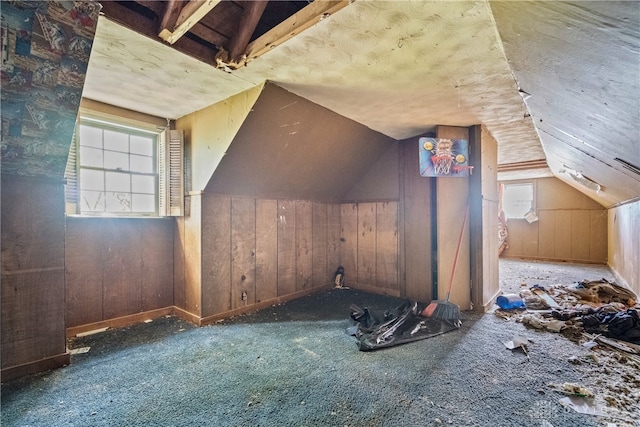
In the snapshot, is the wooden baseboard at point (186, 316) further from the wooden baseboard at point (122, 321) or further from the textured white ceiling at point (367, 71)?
the textured white ceiling at point (367, 71)

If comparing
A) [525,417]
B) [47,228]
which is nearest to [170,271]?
[47,228]

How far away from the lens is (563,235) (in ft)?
23.4

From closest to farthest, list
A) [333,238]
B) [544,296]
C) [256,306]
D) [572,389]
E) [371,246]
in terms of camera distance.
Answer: [572,389]
[256,306]
[544,296]
[371,246]
[333,238]

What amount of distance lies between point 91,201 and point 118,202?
0.25m

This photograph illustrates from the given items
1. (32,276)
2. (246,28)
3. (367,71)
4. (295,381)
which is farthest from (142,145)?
(295,381)

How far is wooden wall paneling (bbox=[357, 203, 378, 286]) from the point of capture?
452 cm

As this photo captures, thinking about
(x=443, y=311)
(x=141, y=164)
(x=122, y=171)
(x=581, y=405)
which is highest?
(x=141, y=164)

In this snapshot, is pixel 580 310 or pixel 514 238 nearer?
pixel 580 310

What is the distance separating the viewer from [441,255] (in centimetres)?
364

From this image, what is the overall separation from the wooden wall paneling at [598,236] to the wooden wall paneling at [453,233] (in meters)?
5.51

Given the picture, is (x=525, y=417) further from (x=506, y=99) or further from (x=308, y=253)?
(x=308, y=253)

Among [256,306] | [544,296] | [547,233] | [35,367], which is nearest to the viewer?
[35,367]

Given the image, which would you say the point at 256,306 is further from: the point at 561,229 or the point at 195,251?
the point at 561,229

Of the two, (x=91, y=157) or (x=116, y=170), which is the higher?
(x=91, y=157)
